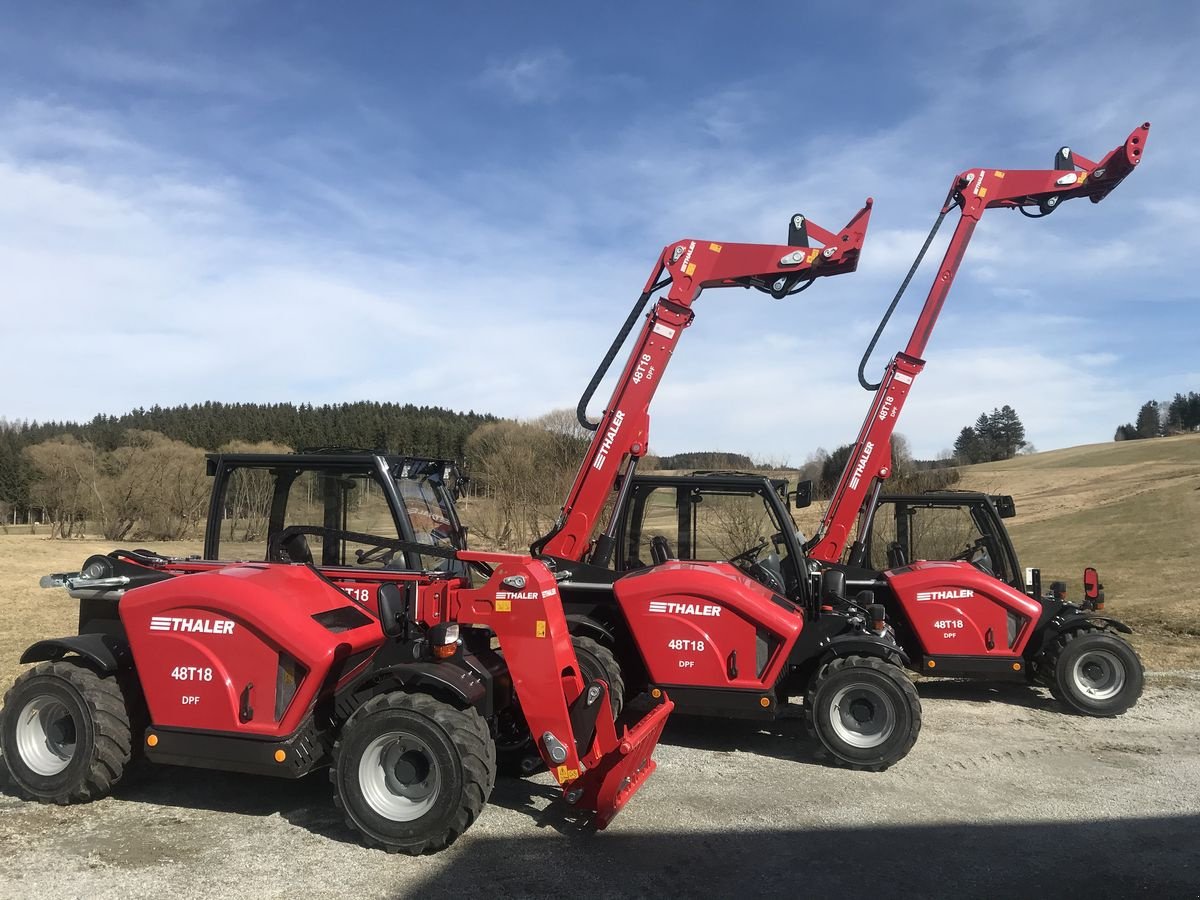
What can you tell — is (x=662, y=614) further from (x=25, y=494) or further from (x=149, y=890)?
(x=25, y=494)

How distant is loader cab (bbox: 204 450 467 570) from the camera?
5.72 meters

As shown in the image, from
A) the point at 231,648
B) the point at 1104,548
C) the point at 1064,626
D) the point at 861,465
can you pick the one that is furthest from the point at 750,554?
the point at 1104,548

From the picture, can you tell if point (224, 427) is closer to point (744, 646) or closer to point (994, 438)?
point (744, 646)

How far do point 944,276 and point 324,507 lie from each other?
26.1 feet

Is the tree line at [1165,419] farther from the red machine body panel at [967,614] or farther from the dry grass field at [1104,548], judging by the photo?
the red machine body panel at [967,614]

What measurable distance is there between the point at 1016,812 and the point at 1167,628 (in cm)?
955

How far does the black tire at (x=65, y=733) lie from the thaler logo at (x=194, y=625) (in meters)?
0.58

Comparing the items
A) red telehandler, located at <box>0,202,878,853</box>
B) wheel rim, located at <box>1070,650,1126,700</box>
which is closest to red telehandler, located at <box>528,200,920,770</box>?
red telehandler, located at <box>0,202,878,853</box>

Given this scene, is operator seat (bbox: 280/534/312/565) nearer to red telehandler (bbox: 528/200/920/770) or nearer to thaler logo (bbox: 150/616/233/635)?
thaler logo (bbox: 150/616/233/635)

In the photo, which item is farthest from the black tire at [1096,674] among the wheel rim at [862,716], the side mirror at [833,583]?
the wheel rim at [862,716]

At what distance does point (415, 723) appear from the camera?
457 centimetres

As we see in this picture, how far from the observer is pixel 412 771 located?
4.69 metres

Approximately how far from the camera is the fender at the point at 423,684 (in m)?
4.68

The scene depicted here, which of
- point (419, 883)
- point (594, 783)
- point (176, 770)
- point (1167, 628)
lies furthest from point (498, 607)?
point (1167, 628)
